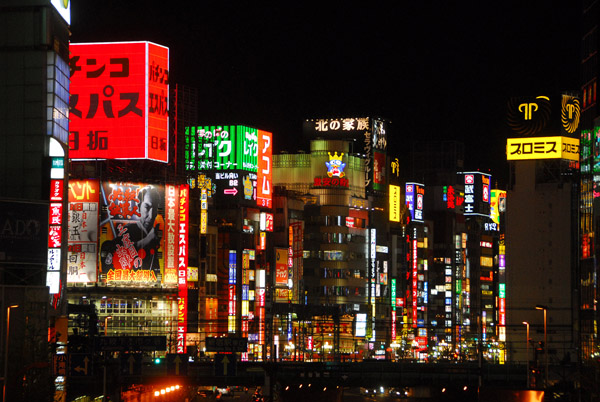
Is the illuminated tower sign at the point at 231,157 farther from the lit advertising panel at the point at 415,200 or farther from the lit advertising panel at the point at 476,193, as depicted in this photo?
the lit advertising panel at the point at 476,193

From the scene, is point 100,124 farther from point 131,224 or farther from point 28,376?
point 28,376

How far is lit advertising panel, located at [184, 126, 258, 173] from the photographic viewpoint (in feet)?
383

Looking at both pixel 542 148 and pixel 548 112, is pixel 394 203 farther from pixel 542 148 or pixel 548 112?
pixel 548 112

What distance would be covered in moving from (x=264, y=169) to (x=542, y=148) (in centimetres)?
3407

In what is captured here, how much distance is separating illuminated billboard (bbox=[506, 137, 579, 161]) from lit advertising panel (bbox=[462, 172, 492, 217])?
53.9 metres

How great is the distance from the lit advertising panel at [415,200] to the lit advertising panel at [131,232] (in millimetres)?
A: 76054

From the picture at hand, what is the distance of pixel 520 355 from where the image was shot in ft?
426

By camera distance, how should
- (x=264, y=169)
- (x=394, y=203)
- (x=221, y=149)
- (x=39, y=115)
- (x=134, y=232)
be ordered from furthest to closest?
(x=394, y=203) < (x=264, y=169) < (x=221, y=149) < (x=134, y=232) < (x=39, y=115)

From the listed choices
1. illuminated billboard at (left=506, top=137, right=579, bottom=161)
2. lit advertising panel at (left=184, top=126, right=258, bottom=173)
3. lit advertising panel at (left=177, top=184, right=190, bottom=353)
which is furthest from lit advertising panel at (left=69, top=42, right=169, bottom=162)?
illuminated billboard at (left=506, top=137, right=579, bottom=161)

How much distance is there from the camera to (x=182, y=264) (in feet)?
298

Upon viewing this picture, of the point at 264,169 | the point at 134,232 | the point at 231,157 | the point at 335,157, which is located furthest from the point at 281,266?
the point at 134,232

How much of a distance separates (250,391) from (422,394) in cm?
1625

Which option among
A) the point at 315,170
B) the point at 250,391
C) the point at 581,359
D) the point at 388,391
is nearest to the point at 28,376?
the point at 581,359

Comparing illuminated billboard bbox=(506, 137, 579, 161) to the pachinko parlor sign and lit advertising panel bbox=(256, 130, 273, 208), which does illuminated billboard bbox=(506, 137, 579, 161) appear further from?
the pachinko parlor sign
